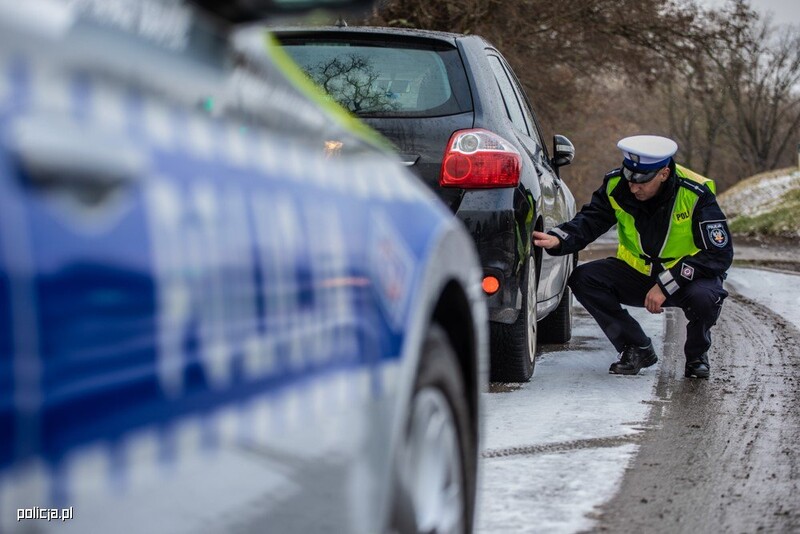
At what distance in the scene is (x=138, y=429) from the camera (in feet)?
4.56

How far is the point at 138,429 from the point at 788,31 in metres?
55.7

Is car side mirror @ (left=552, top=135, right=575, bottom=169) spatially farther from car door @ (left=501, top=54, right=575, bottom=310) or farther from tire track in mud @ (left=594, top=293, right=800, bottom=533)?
tire track in mud @ (left=594, top=293, right=800, bottom=533)

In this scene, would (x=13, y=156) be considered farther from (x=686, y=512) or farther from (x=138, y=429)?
(x=686, y=512)

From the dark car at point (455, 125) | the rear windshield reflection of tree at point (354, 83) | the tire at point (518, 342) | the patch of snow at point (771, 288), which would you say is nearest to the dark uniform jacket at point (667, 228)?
the tire at point (518, 342)

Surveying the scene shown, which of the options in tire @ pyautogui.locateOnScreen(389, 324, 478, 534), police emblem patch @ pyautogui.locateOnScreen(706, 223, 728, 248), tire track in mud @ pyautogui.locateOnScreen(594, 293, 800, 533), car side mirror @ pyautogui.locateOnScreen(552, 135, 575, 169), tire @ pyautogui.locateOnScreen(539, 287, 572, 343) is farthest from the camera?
tire @ pyautogui.locateOnScreen(539, 287, 572, 343)

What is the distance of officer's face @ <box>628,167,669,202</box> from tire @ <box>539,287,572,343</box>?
147 cm

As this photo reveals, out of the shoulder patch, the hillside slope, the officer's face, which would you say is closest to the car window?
the officer's face

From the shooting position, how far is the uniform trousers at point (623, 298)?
243 inches

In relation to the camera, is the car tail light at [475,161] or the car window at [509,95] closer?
the car tail light at [475,161]

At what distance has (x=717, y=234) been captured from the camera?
20.0 feet

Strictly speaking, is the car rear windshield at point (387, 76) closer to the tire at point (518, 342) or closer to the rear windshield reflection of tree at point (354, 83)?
the rear windshield reflection of tree at point (354, 83)

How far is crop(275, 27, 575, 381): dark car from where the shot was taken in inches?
207

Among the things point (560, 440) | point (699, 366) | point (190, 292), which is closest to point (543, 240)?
point (699, 366)

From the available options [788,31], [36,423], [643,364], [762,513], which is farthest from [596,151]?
[36,423]
